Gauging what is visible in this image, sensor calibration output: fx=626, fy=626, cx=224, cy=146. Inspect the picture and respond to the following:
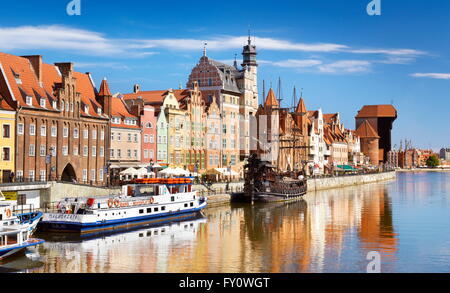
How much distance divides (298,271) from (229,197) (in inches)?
1751

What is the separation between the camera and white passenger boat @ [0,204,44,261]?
40828 millimetres

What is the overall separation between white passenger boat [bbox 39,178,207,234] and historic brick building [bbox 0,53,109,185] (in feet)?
33.6

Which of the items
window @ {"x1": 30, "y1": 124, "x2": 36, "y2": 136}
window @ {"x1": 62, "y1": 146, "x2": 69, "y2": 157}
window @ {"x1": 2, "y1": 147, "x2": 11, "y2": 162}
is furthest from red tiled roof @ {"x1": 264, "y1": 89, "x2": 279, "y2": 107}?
window @ {"x1": 2, "y1": 147, "x2": 11, "y2": 162}

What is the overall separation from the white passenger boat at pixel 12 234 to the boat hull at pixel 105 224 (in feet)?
23.0

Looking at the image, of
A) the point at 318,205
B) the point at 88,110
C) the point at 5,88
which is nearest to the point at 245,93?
the point at 318,205

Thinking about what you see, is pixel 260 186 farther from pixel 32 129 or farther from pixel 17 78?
pixel 17 78

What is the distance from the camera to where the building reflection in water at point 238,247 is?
40.4m

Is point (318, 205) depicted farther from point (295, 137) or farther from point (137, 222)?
point (295, 137)

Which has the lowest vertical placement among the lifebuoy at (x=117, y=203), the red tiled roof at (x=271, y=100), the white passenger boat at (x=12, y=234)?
the white passenger boat at (x=12, y=234)

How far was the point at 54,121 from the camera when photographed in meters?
67.2

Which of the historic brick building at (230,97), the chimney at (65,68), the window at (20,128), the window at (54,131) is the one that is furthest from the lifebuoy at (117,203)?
the historic brick building at (230,97)

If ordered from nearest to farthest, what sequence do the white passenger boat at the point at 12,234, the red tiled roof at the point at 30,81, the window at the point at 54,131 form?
the white passenger boat at the point at 12,234 → the red tiled roof at the point at 30,81 → the window at the point at 54,131

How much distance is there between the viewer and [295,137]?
145750 millimetres

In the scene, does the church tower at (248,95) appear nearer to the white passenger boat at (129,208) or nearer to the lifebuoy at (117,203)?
the white passenger boat at (129,208)
